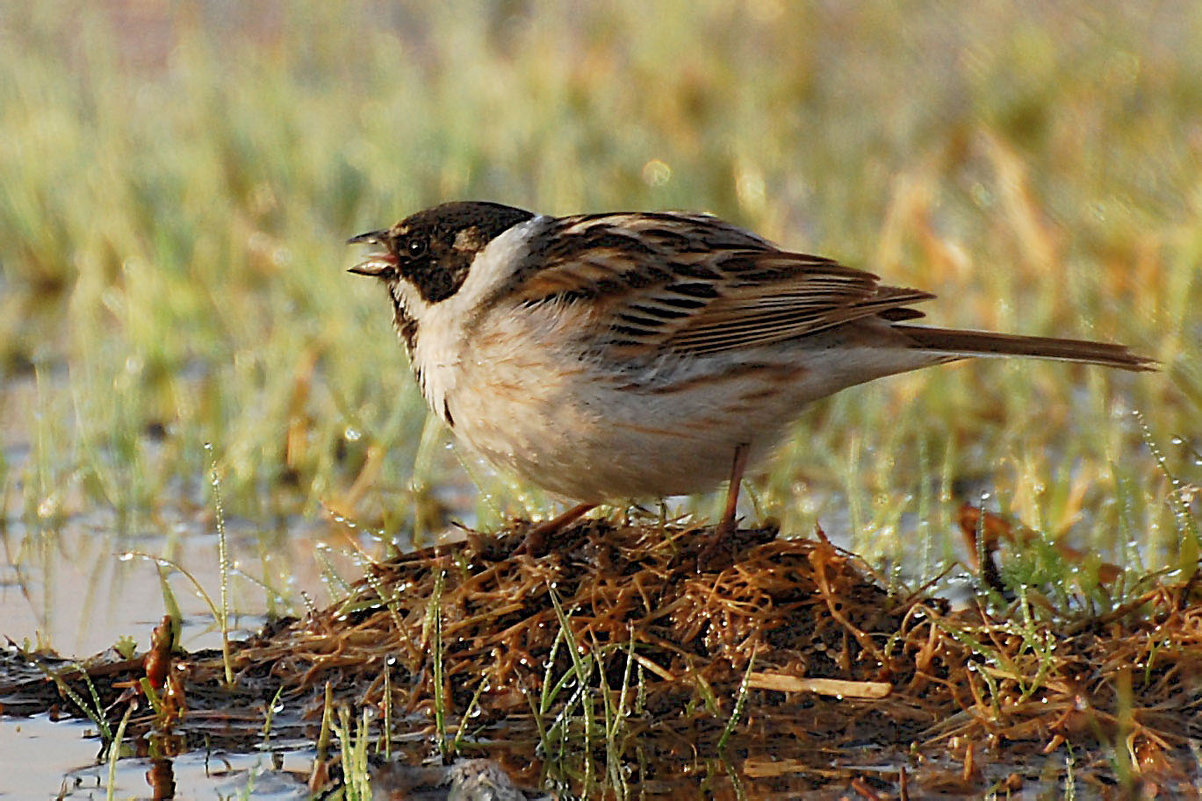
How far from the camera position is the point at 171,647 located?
5527 mm

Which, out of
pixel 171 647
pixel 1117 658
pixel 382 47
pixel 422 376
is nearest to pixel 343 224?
A: pixel 382 47

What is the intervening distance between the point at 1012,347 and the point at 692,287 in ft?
3.00

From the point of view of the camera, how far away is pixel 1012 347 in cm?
608

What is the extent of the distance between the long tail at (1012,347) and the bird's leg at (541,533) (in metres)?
1.06

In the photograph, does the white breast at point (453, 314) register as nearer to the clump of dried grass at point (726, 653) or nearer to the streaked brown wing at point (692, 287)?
the streaked brown wing at point (692, 287)

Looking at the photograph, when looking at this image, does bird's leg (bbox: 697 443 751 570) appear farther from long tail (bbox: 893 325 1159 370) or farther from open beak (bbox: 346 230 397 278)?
open beak (bbox: 346 230 397 278)

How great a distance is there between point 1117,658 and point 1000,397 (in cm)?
291

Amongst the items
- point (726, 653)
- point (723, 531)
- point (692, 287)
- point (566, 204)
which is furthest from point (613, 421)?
point (566, 204)

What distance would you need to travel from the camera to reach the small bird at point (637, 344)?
575cm

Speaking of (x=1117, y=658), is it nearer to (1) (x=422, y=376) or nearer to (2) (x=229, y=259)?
(1) (x=422, y=376)

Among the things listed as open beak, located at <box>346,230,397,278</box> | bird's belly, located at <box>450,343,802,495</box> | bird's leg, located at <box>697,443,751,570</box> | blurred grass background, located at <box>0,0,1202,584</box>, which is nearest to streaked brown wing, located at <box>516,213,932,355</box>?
bird's belly, located at <box>450,343,802,495</box>

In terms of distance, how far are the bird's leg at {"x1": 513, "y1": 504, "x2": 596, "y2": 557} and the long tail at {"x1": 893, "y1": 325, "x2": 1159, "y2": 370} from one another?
106cm

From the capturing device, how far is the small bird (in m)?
5.75

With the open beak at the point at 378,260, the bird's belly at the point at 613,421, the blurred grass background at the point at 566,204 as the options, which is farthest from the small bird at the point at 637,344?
the blurred grass background at the point at 566,204
